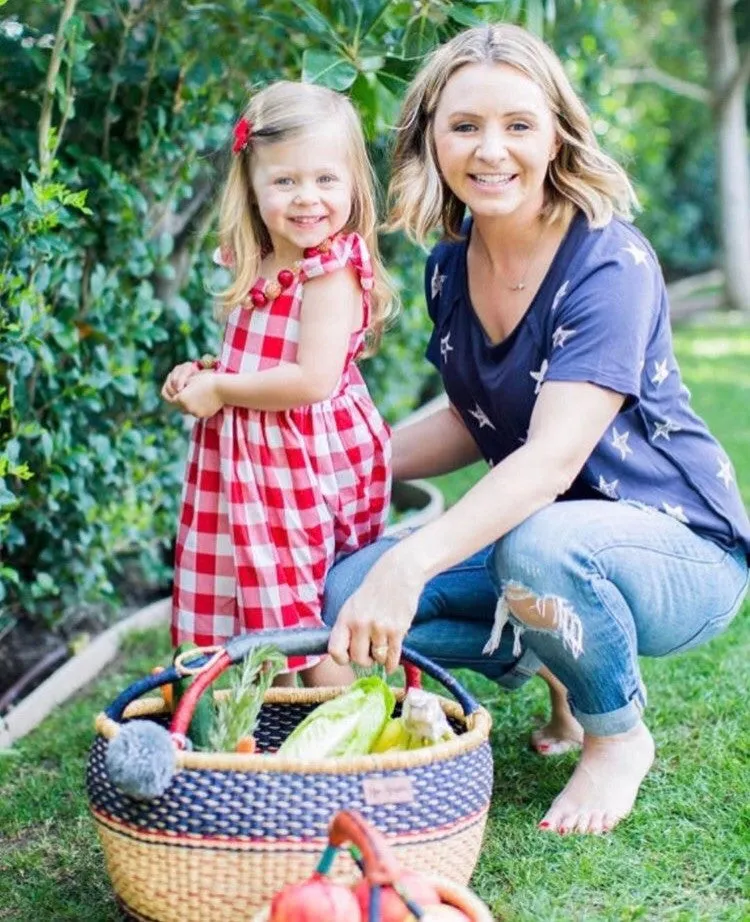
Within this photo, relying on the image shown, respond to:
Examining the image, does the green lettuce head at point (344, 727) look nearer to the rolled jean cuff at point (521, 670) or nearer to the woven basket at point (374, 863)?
the woven basket at point (374, 863)

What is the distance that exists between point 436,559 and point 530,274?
2.08ft

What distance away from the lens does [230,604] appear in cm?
265

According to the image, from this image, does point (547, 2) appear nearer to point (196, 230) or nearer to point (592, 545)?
point (196, 230)

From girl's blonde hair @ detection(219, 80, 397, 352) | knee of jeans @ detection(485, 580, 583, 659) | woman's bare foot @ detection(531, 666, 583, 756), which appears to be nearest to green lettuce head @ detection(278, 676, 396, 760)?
knee of jeans @ detection(485, 580, 583, 659)

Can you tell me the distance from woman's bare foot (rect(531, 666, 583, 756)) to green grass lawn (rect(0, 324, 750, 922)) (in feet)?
0.13

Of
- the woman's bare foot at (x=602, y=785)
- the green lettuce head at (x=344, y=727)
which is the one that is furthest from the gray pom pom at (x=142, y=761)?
the woman's bare foot at (x=602, y=785)

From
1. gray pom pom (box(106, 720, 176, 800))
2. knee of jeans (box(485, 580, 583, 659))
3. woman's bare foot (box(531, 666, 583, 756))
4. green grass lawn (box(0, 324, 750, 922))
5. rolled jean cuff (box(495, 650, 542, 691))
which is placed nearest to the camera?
gray pom pom (box(106, 720, 176, 800))

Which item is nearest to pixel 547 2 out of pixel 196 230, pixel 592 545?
pixel 196 230

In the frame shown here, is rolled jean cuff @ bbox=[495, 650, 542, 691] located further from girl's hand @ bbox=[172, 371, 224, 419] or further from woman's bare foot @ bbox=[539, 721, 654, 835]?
girl's hand @ bbox=[172, 371, 224, 419]

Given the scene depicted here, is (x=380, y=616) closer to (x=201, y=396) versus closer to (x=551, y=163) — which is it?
(x=201, y=396)

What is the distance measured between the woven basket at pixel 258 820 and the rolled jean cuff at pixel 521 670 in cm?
72

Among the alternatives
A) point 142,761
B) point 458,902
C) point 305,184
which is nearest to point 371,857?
point 458,902

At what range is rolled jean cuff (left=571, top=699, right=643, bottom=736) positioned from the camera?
7.78 feet

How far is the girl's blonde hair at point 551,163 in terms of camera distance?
2.38 meters
